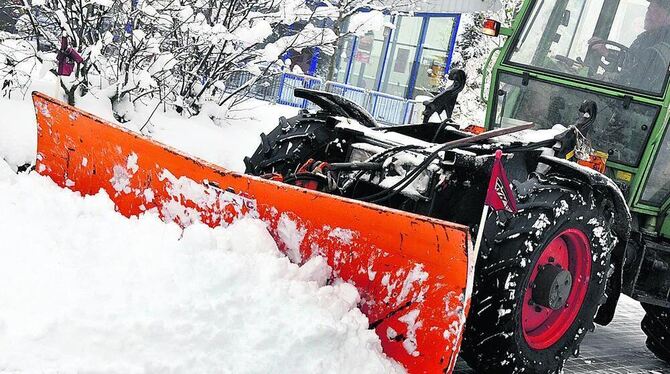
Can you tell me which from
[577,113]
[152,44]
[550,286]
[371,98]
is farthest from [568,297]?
[371,98]

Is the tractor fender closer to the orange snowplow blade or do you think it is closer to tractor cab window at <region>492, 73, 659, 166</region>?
tractor cab window at <region>492, 73, 659, 166</region>

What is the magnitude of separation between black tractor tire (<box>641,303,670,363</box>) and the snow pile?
9.58 feet

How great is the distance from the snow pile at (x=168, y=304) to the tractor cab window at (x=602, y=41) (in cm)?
258

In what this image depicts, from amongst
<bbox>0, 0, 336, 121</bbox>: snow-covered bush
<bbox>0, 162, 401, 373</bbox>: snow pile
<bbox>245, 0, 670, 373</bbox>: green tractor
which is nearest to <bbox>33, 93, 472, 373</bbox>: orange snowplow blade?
<bbox>0, 162, 401, 373</bbox>: snow pile

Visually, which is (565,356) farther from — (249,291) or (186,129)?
(186,129)

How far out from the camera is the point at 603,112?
16.0 ft

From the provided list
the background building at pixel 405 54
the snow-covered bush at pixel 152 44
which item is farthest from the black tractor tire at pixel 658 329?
the background building at pixel 405 54

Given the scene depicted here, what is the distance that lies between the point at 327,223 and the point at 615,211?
1667 mm

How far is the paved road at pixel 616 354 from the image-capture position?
491cm

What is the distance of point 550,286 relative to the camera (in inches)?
143

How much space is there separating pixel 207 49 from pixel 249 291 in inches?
203

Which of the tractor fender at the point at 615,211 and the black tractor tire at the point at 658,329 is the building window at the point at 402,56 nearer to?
the black tractor tire at the point at 658,329

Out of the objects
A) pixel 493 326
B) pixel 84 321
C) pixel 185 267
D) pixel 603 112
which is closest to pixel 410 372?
pixel 493 326

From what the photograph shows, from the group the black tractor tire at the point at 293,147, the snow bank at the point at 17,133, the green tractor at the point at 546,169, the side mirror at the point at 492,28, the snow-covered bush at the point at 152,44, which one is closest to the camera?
the green tractor at the point at 546,169
